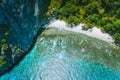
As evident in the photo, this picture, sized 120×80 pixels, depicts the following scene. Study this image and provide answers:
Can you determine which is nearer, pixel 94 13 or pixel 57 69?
pixel 57 69

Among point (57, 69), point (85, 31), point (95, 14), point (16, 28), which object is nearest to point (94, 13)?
point (95, 14)

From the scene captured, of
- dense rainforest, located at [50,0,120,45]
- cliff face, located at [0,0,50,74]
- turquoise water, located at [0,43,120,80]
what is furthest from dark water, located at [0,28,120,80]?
dense rainforest, located at [50,0,120,45]

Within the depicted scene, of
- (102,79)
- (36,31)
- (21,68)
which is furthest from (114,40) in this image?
(21,68)

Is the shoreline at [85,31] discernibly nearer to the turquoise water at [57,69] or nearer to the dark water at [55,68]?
the dark water at [55,68]

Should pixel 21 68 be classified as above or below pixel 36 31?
below

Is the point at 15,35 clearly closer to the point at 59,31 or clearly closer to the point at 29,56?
the point at 29,56

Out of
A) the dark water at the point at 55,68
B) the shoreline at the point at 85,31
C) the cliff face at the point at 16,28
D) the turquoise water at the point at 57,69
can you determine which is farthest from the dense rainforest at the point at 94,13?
the turquoise water at the point at 57,69

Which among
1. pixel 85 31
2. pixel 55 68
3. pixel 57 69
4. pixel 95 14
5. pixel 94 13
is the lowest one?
pixel 57 69

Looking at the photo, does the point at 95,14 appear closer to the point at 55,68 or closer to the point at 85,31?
the point at 85,31
